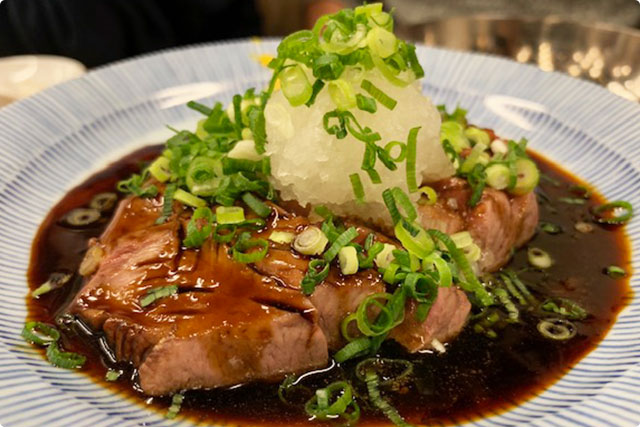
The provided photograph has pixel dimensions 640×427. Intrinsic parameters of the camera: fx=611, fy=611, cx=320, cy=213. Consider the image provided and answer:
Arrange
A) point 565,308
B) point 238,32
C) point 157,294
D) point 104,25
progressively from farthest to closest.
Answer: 1. point 238,32
2. point 104,25
3. point 565,308
4. point 157,294

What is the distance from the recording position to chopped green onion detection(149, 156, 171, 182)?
3457mm

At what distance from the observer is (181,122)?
15.6 ft

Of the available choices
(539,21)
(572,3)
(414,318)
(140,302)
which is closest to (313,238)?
(414,318)

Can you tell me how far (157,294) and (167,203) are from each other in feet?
2.20

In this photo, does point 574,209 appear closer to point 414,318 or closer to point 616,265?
point 616,265

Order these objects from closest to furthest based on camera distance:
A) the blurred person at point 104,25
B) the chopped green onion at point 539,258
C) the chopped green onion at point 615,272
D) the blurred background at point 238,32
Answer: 1. the chopped green onion at point 615,272
2. the chopped green onion at point 539,258
3. the blurred background at point 238,32
4. the blurred person at point 104,25

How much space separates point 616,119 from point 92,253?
11.6 ft

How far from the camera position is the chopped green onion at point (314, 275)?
265 cm

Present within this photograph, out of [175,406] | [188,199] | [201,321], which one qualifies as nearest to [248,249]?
[201,321]

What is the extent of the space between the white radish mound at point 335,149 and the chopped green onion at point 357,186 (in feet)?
0.15

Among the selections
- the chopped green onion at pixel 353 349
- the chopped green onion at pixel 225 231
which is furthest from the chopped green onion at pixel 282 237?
the chopped green onion at pixel 353 349

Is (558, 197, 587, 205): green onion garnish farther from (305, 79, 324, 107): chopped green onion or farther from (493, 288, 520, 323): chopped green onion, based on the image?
(305, 79, 324, 107): chopped green onion

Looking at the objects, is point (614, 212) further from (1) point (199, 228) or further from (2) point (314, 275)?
(1) point (199, 228)

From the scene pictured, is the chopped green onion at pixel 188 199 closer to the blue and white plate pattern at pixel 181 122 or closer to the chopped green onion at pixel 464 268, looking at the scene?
the blue and white plate pattern at pixel 181 122
